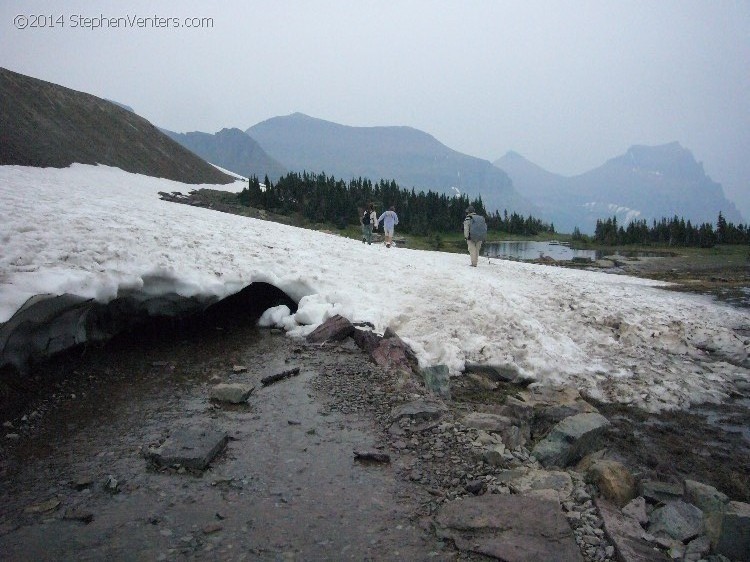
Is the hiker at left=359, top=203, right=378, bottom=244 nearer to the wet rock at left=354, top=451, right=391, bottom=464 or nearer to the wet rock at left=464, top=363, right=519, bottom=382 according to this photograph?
the wet rock at left=464, top=363, right=519, bottom=382

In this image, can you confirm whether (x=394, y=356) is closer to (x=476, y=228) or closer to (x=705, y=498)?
(x=705, y=498)

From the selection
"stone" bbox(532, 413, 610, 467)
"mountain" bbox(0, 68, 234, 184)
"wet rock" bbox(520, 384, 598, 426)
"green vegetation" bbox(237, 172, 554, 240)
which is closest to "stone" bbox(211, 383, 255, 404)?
"stone" bbox(532, 413, 610, 467)

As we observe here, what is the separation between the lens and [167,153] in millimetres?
66250

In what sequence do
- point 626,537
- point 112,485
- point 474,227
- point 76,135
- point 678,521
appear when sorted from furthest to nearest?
point 76,135
point 474,227
point 678,521
point 112,485
point 626,537

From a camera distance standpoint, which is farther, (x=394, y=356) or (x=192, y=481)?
(x=394, y=356)

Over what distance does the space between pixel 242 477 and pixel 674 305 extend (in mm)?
19163

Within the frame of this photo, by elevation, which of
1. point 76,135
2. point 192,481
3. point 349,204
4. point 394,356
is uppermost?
point 76,135

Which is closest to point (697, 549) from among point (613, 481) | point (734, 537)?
point (734, 537)

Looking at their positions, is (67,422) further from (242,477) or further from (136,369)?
(242,477)

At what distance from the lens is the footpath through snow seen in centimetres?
934

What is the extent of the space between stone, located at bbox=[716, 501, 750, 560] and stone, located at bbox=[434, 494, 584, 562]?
5.59ft

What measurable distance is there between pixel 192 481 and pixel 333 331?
570cm

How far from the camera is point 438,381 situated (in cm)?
910

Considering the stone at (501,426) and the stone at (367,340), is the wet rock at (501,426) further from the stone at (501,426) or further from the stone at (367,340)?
the stone at (367,340)
